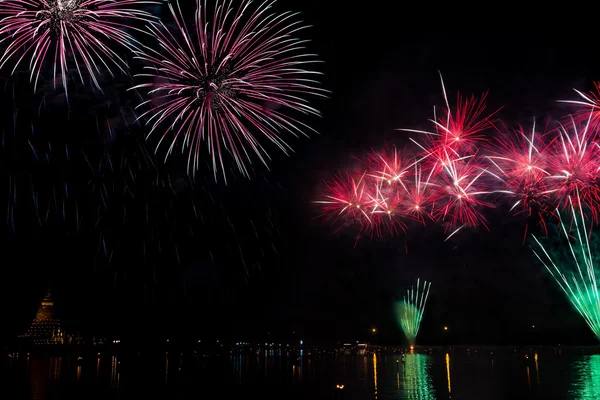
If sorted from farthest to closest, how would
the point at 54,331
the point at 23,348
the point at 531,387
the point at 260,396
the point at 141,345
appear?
the point at 141,345 < the point at 54,331 < the point at 23,348 < the point at 531,387 < the point at 260,396

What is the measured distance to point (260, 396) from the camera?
106ft

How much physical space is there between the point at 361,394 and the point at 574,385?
1820cm

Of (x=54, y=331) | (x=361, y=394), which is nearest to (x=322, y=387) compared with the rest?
(x=361, y=394)

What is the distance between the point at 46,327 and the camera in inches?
6516

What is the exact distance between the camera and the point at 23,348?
14938cm

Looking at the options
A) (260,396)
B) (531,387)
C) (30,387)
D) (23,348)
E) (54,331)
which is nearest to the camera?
(260,396)

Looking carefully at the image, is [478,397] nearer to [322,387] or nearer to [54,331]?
[322,387]

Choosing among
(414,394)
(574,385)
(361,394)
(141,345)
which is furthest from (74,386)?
(141,345)

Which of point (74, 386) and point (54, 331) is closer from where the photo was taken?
point (74, 386)

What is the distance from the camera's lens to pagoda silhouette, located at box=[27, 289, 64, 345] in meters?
163

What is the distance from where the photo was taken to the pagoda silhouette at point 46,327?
162750mm

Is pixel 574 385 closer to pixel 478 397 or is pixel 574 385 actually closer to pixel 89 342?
pixel 478 397

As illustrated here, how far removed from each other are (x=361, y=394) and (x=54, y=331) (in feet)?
533

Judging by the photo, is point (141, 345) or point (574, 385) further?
point (141, 345)
